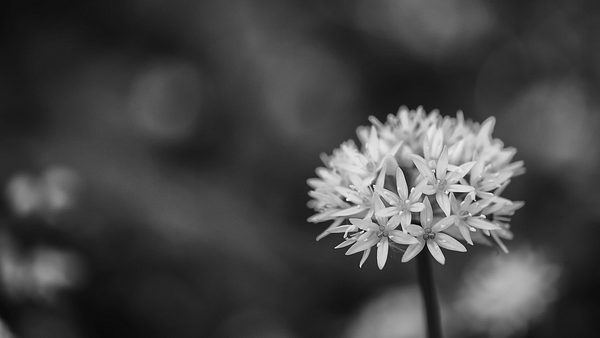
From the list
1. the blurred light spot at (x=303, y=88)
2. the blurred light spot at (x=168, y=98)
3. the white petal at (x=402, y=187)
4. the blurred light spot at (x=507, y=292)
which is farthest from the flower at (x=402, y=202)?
the blurred light spot at (x=168, y=98)

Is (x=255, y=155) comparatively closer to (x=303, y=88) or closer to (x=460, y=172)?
(x=303, y=88)

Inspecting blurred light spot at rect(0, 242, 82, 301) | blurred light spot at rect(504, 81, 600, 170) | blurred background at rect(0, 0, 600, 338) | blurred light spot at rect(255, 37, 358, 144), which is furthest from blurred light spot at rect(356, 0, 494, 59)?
blurred light spot at rect(0, 242, 82, 301)

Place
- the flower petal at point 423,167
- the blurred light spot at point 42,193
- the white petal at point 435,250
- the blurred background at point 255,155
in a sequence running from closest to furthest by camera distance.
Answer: the white petal at point 435,250 < the flower petal at point 423,167 < the blurred light spot at point 42,193 < the blurred background at point 255,155

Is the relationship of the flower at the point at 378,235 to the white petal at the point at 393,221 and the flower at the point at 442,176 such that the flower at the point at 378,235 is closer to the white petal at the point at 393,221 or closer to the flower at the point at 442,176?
the white petal at the point at 393,221

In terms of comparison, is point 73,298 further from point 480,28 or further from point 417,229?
point 480,28

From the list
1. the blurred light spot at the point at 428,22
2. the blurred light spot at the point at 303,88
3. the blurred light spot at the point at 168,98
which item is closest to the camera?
the blurred light spot at the point at 303,88

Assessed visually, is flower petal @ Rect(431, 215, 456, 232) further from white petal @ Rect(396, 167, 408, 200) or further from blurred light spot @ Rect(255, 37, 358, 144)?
blurred light spot @ Rect(255, 37, 358, 144)
